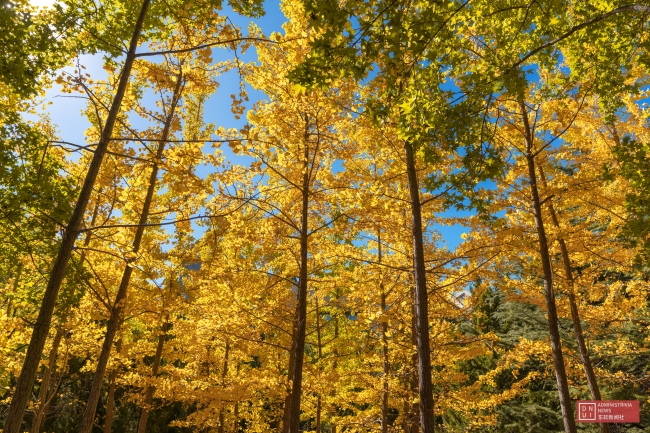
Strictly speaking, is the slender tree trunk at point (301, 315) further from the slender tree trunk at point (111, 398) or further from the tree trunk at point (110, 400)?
the tree trunk at point (110, 400)

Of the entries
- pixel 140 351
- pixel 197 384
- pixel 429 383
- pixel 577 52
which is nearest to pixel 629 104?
pixel 577 52

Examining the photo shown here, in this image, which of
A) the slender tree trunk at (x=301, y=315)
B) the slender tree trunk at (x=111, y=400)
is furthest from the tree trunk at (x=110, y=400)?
the slender tree trunk at (x=301, y=315)

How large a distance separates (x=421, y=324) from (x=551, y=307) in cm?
323

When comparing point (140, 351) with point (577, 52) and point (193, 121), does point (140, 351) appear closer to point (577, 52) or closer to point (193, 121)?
point (193, 121)

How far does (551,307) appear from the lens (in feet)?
23.5

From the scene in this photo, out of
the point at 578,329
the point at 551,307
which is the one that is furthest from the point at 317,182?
the point at 578,329

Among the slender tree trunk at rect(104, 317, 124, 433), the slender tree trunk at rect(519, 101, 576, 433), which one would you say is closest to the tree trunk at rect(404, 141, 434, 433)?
the slender tree trunk at rect(519, 101, 576, 433)

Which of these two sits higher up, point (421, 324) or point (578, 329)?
point (578, 329)

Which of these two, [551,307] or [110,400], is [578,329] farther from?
[110,400]

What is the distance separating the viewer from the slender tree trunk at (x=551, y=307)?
21.8ft

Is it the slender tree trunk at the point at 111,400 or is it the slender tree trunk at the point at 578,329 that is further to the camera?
the slender tree trunk at the point at 111,400

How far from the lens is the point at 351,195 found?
6.99 metres

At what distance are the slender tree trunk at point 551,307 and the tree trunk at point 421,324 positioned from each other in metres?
2.86

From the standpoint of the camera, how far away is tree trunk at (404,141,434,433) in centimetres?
502
